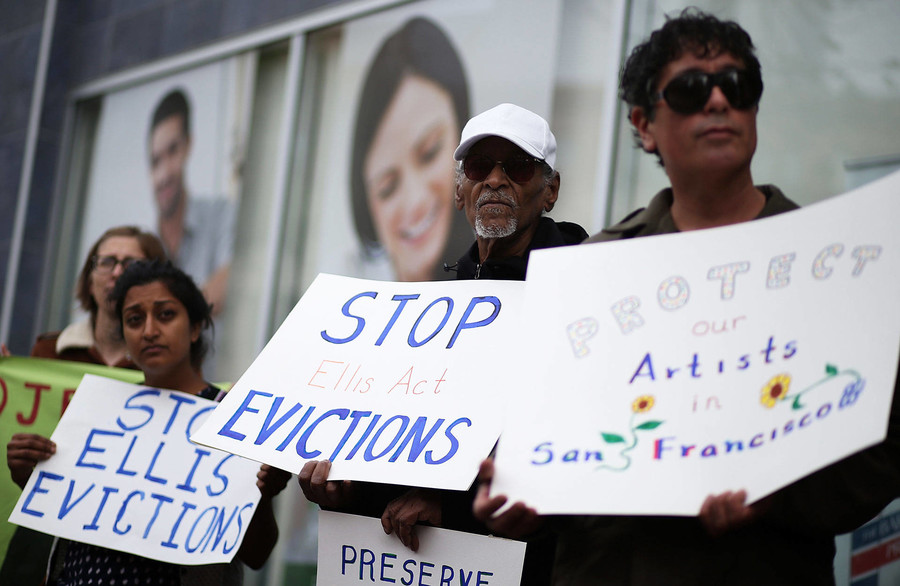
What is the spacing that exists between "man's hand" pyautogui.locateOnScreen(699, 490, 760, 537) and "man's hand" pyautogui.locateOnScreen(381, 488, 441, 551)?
0.73m

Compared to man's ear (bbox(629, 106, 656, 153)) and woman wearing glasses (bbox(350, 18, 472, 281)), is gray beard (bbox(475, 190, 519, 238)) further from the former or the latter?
woman wearing glasses (bbox(350, 18, 472, 281))

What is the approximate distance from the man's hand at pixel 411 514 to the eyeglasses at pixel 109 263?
6.70ft

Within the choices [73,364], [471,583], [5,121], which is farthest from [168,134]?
[471,583]

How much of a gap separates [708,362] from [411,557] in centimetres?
82

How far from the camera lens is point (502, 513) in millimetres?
1688

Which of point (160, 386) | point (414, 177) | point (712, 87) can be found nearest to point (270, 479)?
point (160, 386)

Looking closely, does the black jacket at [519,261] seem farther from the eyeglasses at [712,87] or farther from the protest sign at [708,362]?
the eyeglasses at [712,87]

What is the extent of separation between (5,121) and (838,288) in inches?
279

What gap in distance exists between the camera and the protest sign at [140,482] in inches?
108

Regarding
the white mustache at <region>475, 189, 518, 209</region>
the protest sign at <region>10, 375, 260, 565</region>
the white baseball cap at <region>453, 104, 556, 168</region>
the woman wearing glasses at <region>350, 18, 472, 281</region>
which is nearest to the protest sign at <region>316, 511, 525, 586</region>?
the protest sign at <region>10, 375, 260, 565</region>

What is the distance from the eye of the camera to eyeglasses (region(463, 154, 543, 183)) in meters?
2.37

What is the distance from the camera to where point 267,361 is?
7.99 ft

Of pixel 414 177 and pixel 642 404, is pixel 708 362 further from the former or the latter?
pixel 414 177

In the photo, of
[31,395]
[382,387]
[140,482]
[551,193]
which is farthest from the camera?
[31,395]
